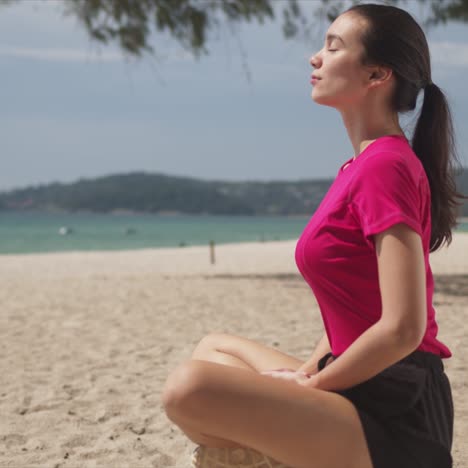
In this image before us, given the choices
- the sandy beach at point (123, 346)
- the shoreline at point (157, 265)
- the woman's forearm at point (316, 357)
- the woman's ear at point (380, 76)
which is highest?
the woman's ear at point (380, 76)

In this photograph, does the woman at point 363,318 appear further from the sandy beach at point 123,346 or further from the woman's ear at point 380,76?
the sandy beach at point 123,346

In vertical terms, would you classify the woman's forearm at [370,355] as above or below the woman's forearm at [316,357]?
above

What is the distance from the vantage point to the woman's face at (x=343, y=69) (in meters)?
1.84

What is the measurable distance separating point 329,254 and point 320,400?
0.34 metres

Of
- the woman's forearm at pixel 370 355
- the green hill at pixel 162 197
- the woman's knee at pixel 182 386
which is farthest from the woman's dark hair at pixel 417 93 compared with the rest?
the green hill at pixel 162 197

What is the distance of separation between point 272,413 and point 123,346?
4.55 meters

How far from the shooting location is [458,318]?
23.5 ft

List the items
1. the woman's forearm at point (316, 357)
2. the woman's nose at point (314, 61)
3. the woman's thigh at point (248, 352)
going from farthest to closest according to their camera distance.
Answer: the woman's thigh at point (248, 352) < the woman's forearm at point (316, 357) < the woman's nose at point (314, 61)

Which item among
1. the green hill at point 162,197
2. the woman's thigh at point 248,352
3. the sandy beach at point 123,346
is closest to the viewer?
the woman's thigh at point 248,352

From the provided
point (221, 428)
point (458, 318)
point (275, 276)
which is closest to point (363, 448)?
point (221, 428)

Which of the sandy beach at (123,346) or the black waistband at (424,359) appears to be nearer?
the black waistband at (424,359)

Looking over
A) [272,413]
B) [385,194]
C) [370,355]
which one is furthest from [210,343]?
[385,194]

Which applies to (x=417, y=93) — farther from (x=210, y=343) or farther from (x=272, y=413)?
(x=210, y=343)

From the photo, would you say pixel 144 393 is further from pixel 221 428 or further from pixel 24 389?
pixel 221 428
